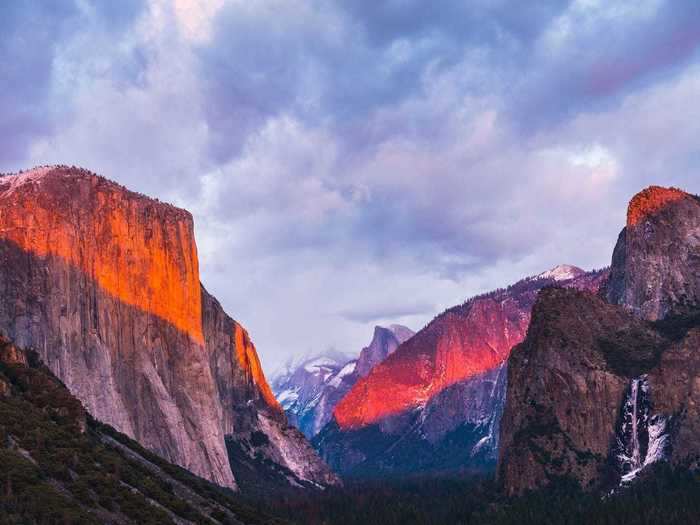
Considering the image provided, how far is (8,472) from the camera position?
76.2 m

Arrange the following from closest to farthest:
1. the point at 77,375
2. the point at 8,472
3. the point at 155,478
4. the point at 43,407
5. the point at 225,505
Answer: the point at 8,472, the point at 43,407, the point at 155,478, the point at 225,505, the point at 77,375

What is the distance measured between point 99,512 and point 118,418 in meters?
117

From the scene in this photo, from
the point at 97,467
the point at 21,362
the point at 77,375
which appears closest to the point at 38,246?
the point at 77,375

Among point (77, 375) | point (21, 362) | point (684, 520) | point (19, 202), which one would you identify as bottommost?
point (684, 520)

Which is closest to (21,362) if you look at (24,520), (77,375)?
(24,520)

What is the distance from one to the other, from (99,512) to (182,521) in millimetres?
14345

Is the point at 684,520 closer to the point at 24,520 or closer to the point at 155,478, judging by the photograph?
the point at 155,478

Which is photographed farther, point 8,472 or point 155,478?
point 155,478

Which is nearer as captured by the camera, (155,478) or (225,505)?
(155,478)

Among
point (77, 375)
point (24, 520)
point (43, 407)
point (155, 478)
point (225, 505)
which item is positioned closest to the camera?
point (24, 520)

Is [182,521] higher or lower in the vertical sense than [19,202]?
lower

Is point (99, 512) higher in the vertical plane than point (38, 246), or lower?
lower

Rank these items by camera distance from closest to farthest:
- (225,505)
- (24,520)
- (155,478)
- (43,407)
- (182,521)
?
1. (24,520)
2. (182,521)
3. (43,407)
4. (155,478)
5. (225,505)

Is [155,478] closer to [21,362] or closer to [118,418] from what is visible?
[21,362]
